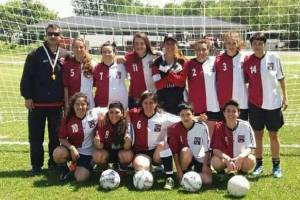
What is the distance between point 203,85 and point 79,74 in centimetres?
171

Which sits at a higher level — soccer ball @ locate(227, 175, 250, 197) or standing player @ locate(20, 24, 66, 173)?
standing player @ locate(20, 24, 66, 173)

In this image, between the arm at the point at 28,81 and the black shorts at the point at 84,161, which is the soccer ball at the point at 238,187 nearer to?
the black shorts at the point at 84,161

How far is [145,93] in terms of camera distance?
6.09 meters

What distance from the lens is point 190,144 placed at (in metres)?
6.16

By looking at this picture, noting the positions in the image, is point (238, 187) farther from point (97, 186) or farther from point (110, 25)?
point (110, 25)

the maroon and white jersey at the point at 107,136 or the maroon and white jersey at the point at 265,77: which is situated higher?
the maroon and white jersey at the point at 265,77

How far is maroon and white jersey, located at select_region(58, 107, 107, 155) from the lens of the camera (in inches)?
248

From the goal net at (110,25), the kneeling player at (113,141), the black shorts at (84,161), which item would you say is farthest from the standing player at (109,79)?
the goal net at (110,25)

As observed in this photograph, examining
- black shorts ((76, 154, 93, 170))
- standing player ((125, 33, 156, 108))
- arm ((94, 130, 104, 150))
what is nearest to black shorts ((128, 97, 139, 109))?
standing player ((125, 33, 156, 108))

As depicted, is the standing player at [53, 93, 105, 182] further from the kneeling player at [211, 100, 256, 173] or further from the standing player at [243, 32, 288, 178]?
the standing player at [243, 32, 288, 178]

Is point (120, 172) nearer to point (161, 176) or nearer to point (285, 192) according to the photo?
point (161, 176)

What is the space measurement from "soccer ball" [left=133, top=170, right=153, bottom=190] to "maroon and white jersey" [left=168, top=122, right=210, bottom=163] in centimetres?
53

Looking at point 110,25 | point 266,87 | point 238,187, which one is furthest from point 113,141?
point 110,25

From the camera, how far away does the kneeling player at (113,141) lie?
615cm
